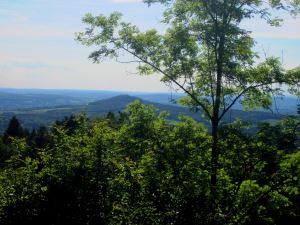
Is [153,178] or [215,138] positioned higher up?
[215,138]

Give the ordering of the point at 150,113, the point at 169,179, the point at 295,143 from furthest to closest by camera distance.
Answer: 1. the point at 150,113
2. the point at 295,143
3. the point at 169,179

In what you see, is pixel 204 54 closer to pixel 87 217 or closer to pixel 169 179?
pixel 169 179

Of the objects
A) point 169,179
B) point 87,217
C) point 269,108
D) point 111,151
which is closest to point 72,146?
point 111,151

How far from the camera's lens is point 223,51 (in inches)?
782

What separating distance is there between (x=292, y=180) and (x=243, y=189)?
2552mm

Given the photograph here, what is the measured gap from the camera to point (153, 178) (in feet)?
53.6

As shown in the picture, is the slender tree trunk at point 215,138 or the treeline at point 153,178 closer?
the treeline at point 153,178

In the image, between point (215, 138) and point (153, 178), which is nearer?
point (153, 178)

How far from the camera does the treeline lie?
52.1 ft

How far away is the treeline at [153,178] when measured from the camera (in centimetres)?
1588

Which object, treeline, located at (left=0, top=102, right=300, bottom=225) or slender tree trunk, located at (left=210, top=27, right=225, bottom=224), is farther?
slender tree trunk, located at (left=210, top=27, right=225, bottom=224)

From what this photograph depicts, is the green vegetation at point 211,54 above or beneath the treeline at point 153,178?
above

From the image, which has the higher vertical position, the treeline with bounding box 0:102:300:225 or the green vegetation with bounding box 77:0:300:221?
the green vegetation with bounding box 77:0:300:221

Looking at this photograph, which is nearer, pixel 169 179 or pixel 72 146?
pixel 169 179
